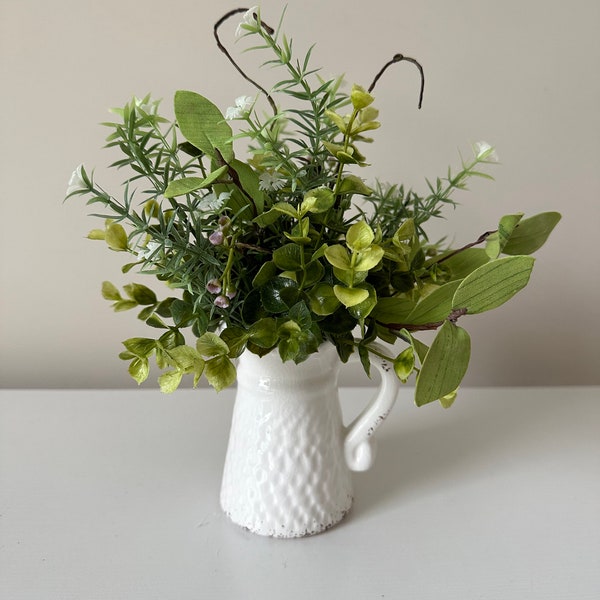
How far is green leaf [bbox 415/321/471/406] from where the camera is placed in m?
0.46

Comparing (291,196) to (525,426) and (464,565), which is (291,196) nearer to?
(464,565)

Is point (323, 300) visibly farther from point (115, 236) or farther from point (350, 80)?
point (350, 80)

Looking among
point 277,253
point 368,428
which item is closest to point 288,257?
point 277,253

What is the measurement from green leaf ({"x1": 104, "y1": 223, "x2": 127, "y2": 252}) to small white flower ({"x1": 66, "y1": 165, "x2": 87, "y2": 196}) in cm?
5

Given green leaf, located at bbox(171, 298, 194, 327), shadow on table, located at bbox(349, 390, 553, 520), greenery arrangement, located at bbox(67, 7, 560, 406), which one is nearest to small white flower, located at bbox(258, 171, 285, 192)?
greenery arrangement, located at bbox(67, 7, 560, 406)

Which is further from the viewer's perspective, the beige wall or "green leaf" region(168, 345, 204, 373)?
the beige wall

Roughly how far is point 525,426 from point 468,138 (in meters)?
0.38

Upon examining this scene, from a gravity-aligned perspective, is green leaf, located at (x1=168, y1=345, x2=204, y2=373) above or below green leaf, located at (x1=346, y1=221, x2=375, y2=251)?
below

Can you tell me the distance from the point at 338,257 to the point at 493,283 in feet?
0.35

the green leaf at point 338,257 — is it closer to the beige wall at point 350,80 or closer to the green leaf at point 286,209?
the green leaf at point 286,209

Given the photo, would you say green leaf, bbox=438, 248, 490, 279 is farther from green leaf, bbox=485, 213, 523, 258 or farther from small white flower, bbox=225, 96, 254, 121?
small white flower, bbox=225, 96, 254, 121

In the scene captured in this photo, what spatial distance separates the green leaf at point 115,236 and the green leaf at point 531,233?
312mm

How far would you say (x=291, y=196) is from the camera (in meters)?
0.53

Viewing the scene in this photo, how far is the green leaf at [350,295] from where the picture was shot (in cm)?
47
